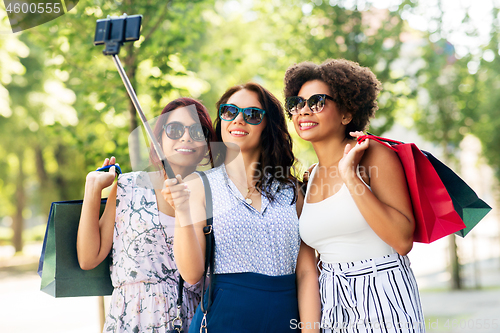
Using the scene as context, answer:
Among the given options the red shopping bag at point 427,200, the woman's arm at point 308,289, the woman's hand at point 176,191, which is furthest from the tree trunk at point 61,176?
the red shopping bag at point 427,200

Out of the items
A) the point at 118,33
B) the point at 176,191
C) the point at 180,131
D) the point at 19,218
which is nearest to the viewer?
the point at 118,33

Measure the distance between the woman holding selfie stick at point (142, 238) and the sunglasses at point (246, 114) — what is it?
22 cm

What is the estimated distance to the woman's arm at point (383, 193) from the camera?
2342 mm

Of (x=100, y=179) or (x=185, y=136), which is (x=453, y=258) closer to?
(x=185, y=136)

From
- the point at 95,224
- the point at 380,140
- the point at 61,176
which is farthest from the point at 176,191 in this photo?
the point at 61,176

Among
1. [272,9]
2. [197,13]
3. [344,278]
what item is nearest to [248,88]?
[344,278]

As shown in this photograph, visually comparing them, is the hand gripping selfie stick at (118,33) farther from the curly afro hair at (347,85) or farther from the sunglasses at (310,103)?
the curly afro hair at (347,85)

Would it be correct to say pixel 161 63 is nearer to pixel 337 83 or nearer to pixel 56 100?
pixel 337 83

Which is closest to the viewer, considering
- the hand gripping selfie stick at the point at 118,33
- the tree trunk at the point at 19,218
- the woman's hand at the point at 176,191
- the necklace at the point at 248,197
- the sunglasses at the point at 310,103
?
the hand gripping selfie stick at the point at 118,33

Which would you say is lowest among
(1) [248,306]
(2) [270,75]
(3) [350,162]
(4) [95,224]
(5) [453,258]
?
(5) [453,258]

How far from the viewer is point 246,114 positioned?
8.97 feet

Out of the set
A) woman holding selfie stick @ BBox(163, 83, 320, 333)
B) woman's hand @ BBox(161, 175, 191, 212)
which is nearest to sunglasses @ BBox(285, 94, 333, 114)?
woman holding selfie stick @ BBox(163, 83, 320, 333)

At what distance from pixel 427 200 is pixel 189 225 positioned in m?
1.31

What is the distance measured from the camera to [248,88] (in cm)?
284
